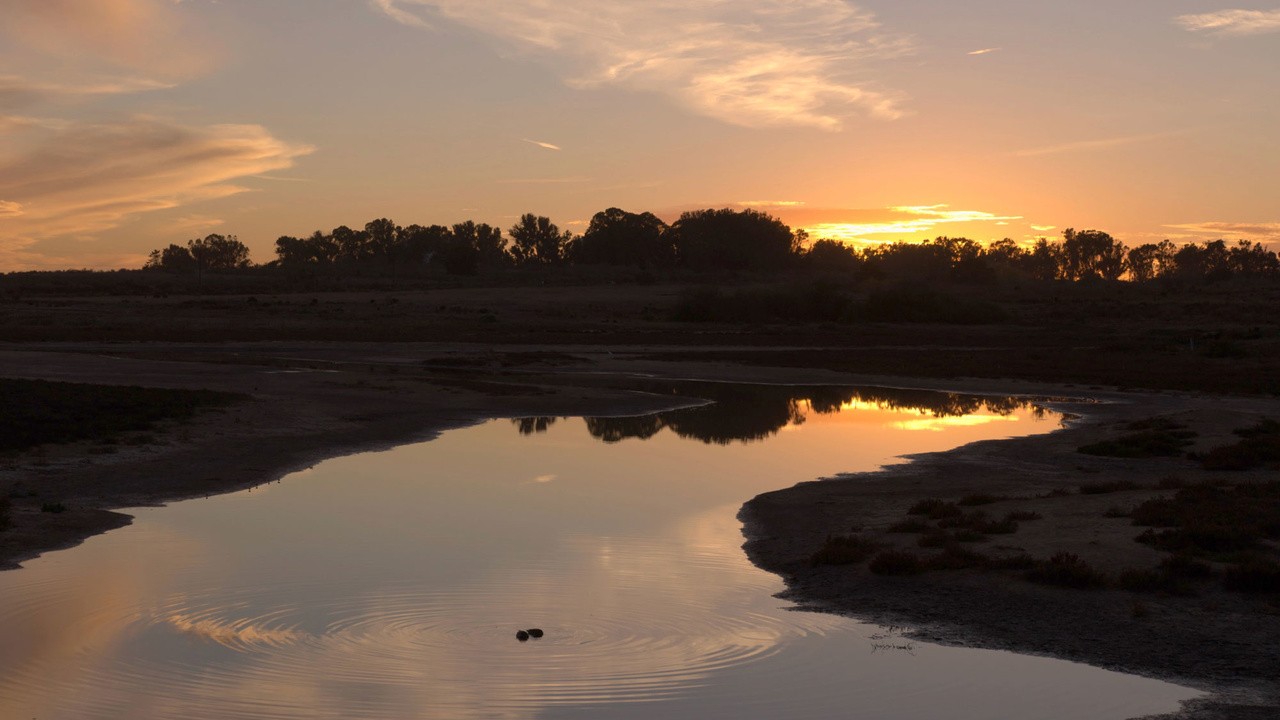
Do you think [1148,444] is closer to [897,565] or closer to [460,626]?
[897,565]

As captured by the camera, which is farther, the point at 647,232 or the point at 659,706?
the point at 647,232

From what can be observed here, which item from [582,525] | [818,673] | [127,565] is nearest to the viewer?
[818,673]

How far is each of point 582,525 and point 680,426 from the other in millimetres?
15690

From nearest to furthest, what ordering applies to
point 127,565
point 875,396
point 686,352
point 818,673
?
point 818,673
point 127,565
point 875,396
point 686,352

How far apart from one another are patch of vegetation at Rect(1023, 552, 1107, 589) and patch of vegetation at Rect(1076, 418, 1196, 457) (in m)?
13.8

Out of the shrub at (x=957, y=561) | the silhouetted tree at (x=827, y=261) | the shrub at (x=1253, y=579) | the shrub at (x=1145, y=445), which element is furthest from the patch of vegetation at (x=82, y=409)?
the silhouetted tree at (x=827, y=261)

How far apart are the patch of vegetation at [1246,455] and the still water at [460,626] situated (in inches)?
399

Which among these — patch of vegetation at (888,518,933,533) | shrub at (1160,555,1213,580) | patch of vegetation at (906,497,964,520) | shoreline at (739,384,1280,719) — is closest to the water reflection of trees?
shoreline at (739,384,1280,719)

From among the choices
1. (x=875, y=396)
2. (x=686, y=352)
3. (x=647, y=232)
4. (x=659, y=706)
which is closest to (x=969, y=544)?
(x=659, y=706)

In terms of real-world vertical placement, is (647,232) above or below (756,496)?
above

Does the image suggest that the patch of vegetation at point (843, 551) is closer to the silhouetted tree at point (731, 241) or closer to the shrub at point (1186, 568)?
the shrub at point (1186, 568)

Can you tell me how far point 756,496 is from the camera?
23.7 metres

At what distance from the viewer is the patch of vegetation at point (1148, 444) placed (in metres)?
28.2

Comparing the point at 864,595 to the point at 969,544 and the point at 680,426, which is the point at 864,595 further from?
the point at 680,426
